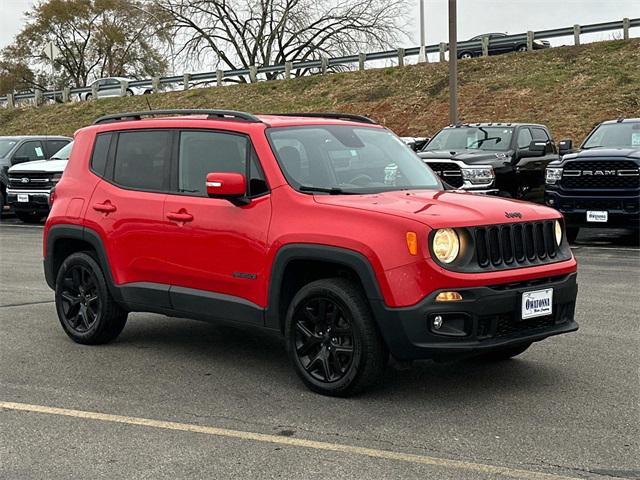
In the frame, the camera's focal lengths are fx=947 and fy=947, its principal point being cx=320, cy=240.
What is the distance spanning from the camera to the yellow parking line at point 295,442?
450 cm

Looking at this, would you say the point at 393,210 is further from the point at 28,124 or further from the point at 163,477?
the point at 28,124

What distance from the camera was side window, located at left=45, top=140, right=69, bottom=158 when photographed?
22672 mm

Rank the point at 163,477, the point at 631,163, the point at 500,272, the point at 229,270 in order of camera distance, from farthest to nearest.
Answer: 1. the point at 631,163
2. the point at 229,270
3. the point at 500,272
4. the point at 163,477

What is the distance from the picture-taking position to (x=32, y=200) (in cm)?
2061

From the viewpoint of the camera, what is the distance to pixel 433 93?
35.8 m

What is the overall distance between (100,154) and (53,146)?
15.9 metres

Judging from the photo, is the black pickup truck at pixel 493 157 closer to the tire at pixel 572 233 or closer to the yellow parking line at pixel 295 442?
the tire at pixel 572 233

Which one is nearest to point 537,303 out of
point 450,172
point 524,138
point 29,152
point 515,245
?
point 515,245

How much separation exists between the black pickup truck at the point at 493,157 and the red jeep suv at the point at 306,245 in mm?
8498

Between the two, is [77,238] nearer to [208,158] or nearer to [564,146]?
[208,158]

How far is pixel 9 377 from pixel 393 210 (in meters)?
2.91

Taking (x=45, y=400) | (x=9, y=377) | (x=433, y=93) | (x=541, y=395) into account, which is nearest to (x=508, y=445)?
(x=541, y=395)

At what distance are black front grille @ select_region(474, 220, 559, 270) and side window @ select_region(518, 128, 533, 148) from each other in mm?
11230

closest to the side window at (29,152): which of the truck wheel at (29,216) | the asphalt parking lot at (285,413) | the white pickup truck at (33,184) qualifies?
the white pickup truck at (33,184)
